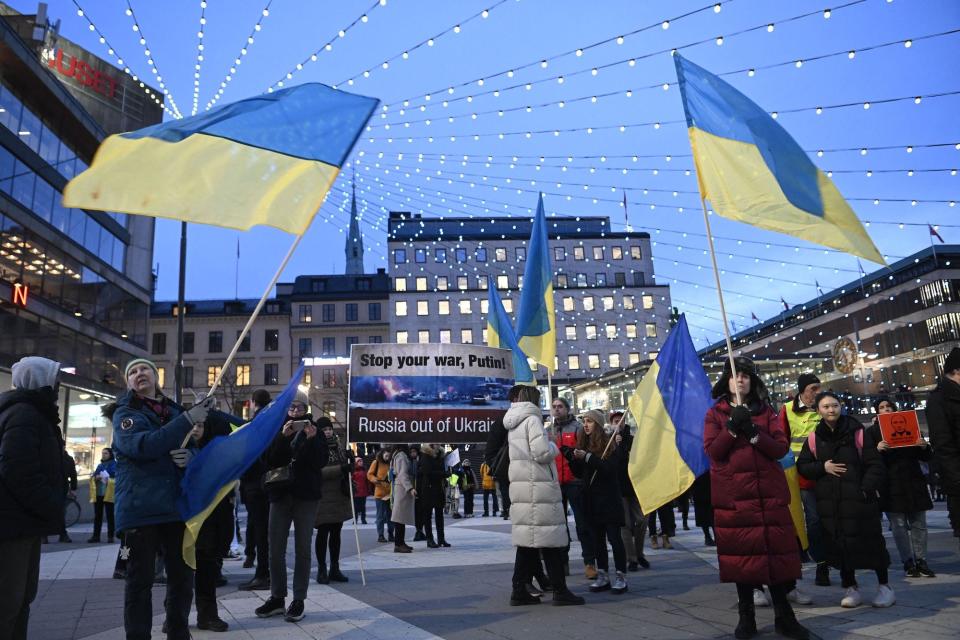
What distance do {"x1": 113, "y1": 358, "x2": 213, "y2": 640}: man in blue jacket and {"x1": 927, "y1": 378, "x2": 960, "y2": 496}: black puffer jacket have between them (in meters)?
6.00

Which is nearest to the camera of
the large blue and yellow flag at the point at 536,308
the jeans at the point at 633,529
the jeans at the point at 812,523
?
the jeans at the point at 812,523

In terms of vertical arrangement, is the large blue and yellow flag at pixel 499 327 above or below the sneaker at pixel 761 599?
above

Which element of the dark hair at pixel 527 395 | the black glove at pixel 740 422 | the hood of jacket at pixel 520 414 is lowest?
the black glove at pixel 740 422

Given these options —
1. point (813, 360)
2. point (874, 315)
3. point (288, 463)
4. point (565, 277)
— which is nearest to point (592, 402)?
point (813, 360)

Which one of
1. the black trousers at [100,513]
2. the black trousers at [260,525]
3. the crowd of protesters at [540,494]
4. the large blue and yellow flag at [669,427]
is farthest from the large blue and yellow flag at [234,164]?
the black trousers at [100,513]

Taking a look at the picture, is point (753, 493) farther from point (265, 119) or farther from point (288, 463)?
point (265, 119)

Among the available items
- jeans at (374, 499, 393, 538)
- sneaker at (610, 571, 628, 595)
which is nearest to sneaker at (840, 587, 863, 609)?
sneaker at (610, 571, 628, 595)

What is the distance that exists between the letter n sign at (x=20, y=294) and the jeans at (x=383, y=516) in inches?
531

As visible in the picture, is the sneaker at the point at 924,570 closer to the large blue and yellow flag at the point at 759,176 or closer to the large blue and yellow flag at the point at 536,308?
the large blue and yellow flag at the point at 759,176

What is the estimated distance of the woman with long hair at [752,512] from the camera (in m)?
4.88

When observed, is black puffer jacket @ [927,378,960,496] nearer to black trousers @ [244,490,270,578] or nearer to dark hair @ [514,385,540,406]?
dark hair @ [514,385,540,406]

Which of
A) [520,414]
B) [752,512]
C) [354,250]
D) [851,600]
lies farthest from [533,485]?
[354,250]

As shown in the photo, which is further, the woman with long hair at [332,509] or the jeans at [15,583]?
the woman with long hair at [332,509]

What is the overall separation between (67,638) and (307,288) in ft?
216
